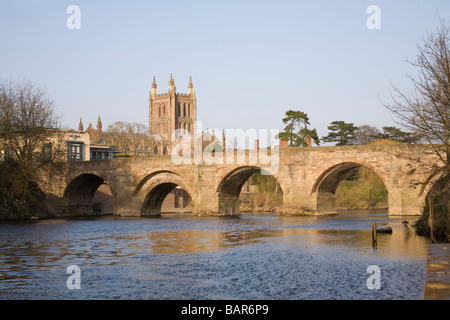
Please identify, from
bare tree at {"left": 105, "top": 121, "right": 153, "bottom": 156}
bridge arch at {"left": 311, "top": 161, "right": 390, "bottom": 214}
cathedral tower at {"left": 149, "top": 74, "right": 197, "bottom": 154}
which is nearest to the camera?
bridge arch at {"left": 311, "top": 161, "right": 390, "bottom": 214}

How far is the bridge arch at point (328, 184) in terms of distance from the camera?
39.8 m

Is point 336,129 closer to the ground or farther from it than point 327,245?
farther from it

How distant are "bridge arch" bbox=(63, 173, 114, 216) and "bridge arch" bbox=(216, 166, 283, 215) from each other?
1257 centimetres

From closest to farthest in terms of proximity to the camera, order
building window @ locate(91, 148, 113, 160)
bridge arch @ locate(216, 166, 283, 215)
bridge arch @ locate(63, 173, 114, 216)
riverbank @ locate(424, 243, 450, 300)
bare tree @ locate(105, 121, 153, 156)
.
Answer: riverbank @ locate(424, 243, 450, 300) → bridge arch @ locate(216, 166, 283, 215) → bridge arch @ locate(63, 173, 114, 216) → building window @ locate(91, 148, 113, 160) → bare tree @ locate(105, 121, 153, 156)

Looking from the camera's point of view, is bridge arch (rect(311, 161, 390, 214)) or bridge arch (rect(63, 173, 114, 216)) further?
bridge arch (rect(63, 173, 114, 216))

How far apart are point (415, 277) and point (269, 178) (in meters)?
47.6

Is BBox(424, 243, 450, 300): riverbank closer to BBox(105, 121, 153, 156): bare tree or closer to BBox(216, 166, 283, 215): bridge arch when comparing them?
BBox(216, 166, 283, 215): bridge arch

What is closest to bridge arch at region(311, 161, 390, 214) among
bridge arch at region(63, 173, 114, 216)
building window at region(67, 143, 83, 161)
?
bridge arch at region(63, 173, 114, 216)

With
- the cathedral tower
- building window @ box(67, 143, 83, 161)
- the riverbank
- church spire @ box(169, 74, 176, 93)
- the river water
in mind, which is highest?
church spire @ box(169, 74, 176, 93)

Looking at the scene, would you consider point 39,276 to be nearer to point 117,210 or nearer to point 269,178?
point 117,210

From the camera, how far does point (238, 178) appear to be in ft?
150

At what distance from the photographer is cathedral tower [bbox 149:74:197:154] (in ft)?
451

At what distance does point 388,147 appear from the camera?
1452 inches
